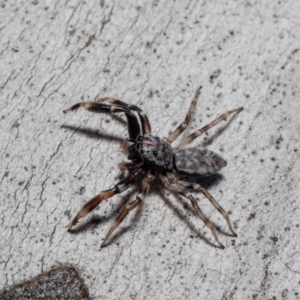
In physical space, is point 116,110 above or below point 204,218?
above

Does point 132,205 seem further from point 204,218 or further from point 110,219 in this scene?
point 204,218

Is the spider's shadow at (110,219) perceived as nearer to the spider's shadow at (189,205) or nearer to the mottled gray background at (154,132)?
the mottled gray background at (154,132)

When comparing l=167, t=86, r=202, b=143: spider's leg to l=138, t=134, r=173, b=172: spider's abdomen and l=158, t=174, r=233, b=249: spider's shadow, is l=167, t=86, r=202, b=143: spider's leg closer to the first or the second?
l=138, t=134, r=173, b=172: spider's abdomen

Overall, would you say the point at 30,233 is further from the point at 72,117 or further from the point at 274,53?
the point at 274,53

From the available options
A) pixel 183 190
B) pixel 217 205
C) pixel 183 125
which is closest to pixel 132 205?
pixel 183 190

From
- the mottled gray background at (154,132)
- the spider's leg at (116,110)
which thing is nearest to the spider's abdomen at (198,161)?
the mottled gray background at (154,132)

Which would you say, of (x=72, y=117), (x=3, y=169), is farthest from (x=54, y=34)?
(x=3, y=169)

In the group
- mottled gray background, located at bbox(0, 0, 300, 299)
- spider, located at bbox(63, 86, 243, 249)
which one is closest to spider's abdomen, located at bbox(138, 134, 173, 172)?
spider, located at bbox(63, 86, 243, 249)

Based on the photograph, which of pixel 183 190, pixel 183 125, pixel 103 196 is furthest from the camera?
pixel 183 125
